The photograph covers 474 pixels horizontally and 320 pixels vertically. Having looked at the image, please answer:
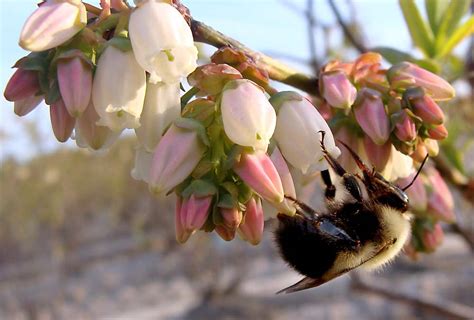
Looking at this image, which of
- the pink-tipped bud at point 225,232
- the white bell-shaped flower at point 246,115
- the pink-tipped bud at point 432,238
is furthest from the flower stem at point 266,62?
the pink-tipped bud at point 432,238

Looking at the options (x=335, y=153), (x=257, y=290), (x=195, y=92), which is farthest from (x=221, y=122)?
(x=257, y=290)

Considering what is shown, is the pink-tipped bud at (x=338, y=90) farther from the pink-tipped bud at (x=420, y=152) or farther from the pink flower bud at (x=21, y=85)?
the pink flower bud at (x=21, y=85)

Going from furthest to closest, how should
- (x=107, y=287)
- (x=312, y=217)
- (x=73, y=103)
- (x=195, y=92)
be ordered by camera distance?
1. (x=107, y=287)
2. (x=312, y=217)
3. (x=195, y=92)
4. (x=73, y=103)

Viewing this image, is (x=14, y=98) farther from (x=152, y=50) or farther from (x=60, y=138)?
(x=152, y=50)

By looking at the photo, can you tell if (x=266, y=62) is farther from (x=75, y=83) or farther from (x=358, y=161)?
(x=75, y=83)

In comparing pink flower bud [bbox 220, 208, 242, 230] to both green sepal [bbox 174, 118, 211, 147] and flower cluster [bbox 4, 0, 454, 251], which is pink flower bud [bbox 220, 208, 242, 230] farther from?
green sepal [bbox 174, 118, 211, 147]
